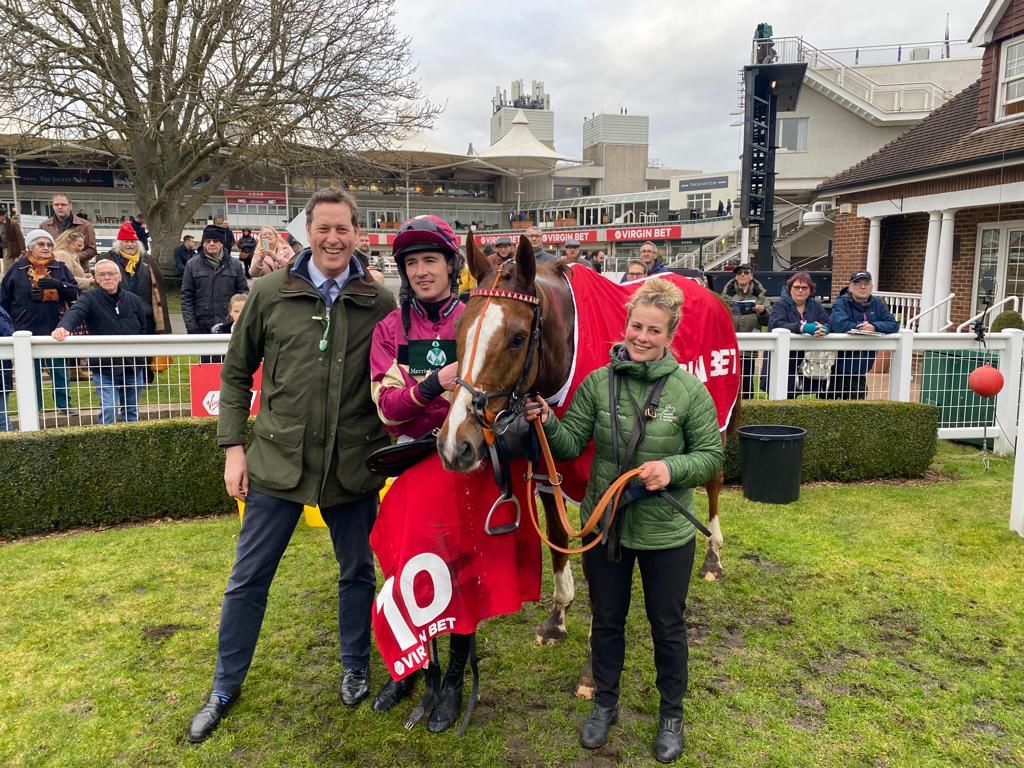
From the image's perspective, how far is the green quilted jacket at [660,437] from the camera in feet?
8.70

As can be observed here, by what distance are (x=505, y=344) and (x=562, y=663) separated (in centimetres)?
186

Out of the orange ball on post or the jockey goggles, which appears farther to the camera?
the orange ball on post

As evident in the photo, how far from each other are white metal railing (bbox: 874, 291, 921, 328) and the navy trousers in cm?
1283

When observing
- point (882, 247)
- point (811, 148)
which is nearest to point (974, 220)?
point (882, 247)

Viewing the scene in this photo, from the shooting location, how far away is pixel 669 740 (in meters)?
2.81

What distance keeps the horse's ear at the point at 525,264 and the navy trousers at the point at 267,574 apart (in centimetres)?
124

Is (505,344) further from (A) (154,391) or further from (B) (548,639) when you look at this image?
(A) (154,391)

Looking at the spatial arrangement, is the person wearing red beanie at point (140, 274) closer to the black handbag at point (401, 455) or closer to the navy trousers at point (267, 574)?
the navy trousers at point (267, 574)

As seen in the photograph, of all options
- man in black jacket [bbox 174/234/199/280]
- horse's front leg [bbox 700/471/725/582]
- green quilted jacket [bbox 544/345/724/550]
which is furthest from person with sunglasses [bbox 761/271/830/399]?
man in black jacket [bbox 174/234/199/280]

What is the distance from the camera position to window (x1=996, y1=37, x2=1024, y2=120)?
1219cm

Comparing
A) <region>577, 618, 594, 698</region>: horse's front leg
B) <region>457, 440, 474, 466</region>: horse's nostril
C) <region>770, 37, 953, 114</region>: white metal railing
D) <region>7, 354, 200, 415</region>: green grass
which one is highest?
<region>770, 37, 953, 114</region>: white metal railing

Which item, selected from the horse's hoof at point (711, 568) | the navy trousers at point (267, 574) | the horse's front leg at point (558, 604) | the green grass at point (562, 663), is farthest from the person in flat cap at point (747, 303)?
the navy trousers at point (267, 574)

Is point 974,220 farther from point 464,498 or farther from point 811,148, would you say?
point 811,148

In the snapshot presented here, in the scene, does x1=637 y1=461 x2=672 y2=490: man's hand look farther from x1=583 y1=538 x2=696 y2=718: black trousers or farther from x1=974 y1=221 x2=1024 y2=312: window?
x1=974 y1=221 x2=1024 y2=312: window
